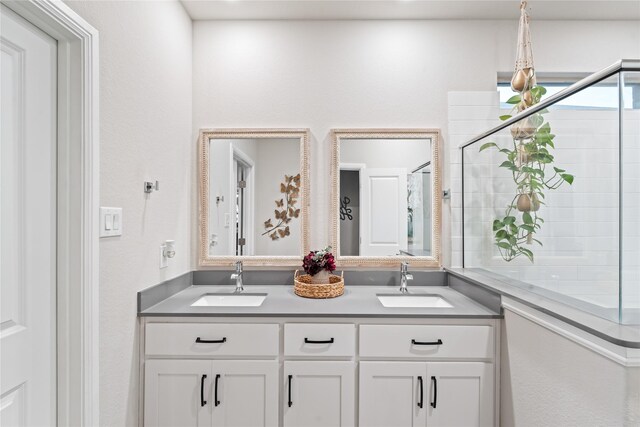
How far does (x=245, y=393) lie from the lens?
159cm

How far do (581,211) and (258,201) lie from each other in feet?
5.40

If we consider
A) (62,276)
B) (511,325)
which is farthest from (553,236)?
(62,276)

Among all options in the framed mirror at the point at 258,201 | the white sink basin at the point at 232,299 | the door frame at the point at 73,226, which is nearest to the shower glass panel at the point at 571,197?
the framed mirror at the point at 258,201

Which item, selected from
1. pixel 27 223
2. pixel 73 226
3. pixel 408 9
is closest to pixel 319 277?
pixel 73 226

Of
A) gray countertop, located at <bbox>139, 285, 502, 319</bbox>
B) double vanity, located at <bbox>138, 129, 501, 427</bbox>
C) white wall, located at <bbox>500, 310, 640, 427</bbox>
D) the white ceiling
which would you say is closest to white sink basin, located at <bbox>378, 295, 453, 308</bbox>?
gray countertop, located at <bbox>139, 285, 502, 319</bbox>

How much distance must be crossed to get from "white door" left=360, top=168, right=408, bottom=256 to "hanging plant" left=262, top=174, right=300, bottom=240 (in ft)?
1.41

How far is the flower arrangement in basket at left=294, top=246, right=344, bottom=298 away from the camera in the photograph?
1911 mm

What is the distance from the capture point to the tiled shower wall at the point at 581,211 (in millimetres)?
1097

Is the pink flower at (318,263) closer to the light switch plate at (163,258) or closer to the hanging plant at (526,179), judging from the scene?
the light switch plate at (163,258)

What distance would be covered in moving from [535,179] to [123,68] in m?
1.88

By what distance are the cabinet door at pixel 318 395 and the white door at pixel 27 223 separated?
35.5 inches

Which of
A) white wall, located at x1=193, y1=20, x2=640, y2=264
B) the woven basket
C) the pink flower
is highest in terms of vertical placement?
white wall, located at x1=193, y1=20, x2=640, y2=264

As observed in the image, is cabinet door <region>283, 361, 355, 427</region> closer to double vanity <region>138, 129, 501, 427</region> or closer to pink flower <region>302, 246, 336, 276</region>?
double vanity <region>138, 129, 501, 427</region>

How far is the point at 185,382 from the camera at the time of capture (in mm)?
1596
